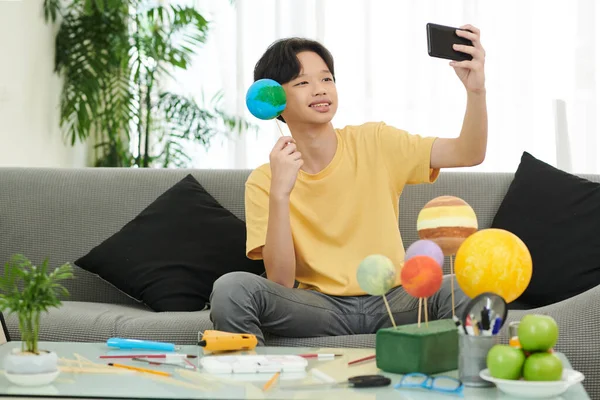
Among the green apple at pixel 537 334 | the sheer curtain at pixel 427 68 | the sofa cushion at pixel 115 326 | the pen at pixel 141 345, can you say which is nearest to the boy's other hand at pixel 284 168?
the sofa cushion at pixel 115 326

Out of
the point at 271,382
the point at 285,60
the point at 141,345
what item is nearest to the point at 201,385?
the point at 271,382

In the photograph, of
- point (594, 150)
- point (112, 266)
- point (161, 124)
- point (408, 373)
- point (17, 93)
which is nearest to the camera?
point (408, 373)

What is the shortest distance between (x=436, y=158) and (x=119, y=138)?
2755 millimetres

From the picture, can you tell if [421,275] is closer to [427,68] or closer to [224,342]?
[224,342]

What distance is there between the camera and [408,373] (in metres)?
1.43

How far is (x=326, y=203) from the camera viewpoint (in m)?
2.28

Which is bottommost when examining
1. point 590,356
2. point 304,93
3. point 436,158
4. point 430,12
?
point 590,356

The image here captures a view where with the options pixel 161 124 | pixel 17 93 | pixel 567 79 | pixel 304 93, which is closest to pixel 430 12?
pixel 567 79

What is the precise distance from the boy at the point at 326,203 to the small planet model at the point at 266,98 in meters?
0.10

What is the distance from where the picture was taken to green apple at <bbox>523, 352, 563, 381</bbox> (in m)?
1.27

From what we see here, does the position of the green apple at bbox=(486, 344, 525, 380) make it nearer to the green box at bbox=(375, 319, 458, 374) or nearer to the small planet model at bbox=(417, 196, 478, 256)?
the green box at bbox=(375, 319, 458, 374)

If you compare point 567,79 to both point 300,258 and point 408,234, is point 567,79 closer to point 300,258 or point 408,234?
point 408,234

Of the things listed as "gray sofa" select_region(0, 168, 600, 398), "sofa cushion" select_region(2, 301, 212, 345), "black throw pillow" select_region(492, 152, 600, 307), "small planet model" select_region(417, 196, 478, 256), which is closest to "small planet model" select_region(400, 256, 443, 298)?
"small planet model" select_region(417, 196, 478, 256)

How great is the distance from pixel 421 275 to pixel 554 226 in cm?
123
